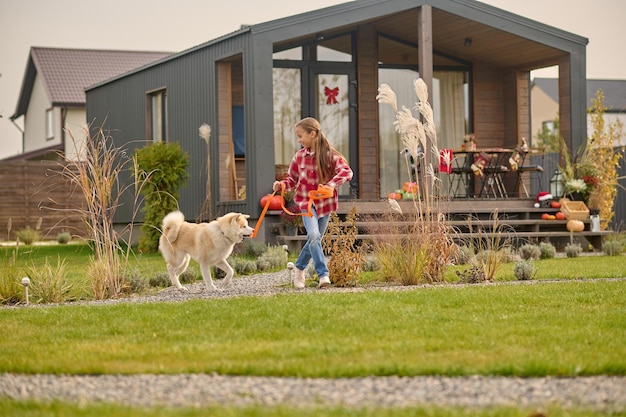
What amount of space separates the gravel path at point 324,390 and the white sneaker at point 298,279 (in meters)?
4.23

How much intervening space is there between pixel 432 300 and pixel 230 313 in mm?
1764

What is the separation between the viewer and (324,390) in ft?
16.3

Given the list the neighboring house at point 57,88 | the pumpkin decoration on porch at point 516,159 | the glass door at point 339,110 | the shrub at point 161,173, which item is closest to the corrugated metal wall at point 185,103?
the shrub at point 161,173

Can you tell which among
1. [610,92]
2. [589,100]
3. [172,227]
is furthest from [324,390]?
[610,92]

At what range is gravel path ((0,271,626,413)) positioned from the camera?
4.68 m

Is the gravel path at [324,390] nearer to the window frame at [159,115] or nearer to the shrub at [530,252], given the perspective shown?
the shrub at [530,252]

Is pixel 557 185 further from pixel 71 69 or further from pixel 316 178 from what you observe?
pixel 71 69

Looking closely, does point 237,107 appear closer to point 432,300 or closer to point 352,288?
point 352,288

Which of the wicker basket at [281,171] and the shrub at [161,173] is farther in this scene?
the shrub at [161,173]

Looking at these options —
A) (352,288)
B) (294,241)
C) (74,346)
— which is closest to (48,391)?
(74,346)

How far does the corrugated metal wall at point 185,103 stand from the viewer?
56.1 ft

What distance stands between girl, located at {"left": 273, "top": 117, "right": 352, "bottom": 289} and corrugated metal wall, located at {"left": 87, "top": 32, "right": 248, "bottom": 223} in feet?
20.8

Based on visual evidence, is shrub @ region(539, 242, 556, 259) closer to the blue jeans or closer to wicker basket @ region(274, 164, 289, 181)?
wicker basket @ region(274, 164, 289, 181)

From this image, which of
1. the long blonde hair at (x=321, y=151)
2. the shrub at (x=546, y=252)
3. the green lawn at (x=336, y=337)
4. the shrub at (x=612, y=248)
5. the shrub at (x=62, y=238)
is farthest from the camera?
the shrub at (x=62, y=238)
